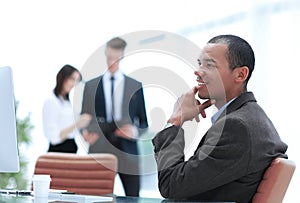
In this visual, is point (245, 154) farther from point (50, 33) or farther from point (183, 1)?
point (50, 33)

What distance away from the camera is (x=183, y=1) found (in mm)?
5109

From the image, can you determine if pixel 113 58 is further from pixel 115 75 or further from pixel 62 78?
pixel 62 78

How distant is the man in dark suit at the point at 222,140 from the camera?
1820mm

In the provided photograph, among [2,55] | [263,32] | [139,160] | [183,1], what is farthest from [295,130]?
[2,55]

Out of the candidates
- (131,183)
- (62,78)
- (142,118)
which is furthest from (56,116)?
(142,118)

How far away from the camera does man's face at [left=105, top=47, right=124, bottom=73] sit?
14.8ft

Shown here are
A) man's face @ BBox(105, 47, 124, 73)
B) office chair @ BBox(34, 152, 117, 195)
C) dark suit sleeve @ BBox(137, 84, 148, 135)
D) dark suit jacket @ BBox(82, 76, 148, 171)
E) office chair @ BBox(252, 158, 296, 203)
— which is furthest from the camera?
man's face @ BBox(105, 47, 124, 73)

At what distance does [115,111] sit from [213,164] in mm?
2711

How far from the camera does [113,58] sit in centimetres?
451

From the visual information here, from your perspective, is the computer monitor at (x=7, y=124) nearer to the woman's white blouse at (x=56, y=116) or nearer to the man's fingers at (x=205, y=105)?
the man's fingers at (x=205, y=105)

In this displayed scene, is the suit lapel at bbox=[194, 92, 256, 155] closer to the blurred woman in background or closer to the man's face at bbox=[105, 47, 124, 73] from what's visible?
the man's face at bbox=[105, 47, 124, 73]

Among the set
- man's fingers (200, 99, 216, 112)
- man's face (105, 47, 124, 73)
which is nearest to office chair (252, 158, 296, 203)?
man's fingers (200, 99, 216, 112)

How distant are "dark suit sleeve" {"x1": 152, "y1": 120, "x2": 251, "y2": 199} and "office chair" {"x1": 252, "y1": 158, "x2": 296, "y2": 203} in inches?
3.5

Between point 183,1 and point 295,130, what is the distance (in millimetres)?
1688
